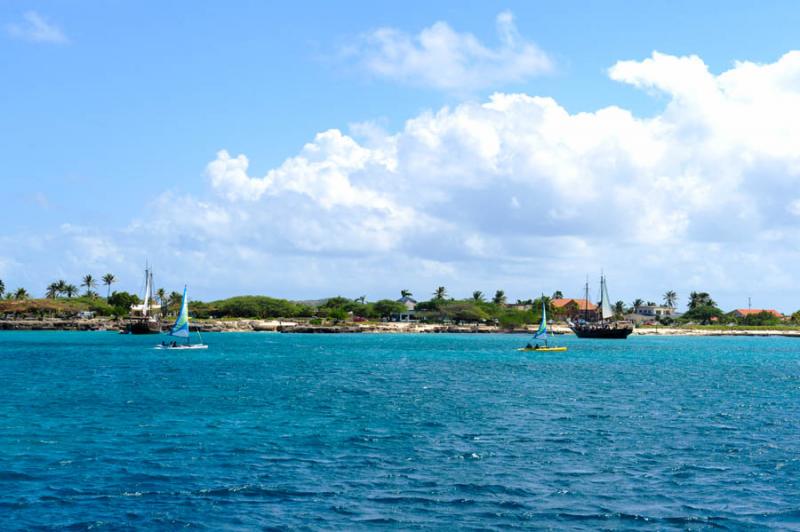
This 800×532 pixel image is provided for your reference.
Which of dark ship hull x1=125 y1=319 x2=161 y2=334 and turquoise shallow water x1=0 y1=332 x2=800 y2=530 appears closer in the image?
turquoise shallow water x1=0 y1=332 x2=800 y2=530

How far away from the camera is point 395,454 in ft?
119

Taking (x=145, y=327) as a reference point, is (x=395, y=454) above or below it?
below

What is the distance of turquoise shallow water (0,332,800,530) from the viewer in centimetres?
2620

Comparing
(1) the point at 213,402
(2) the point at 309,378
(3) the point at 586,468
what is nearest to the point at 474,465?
(3) the point at 586,468

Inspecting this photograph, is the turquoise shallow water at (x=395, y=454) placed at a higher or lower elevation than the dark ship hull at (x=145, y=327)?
lower

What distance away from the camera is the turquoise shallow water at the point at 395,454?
86.0ft

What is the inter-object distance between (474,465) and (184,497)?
12722mm

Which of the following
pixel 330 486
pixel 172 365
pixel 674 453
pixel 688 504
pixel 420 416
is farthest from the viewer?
pixel 172 365

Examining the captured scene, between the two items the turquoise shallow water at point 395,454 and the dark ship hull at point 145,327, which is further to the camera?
the dark ship hull at point 145,327

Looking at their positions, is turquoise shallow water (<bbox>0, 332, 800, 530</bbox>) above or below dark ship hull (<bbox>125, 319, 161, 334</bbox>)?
below

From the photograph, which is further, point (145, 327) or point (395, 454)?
point (145, 327)

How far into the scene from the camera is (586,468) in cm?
3325

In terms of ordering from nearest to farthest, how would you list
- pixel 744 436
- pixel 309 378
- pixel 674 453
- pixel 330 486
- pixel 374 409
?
pixel 330 486 → pixel 674 453 → pixel 744 436 → pixel 374 409 → pixel 309 378

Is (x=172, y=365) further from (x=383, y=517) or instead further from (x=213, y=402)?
(x=383, y=517)
